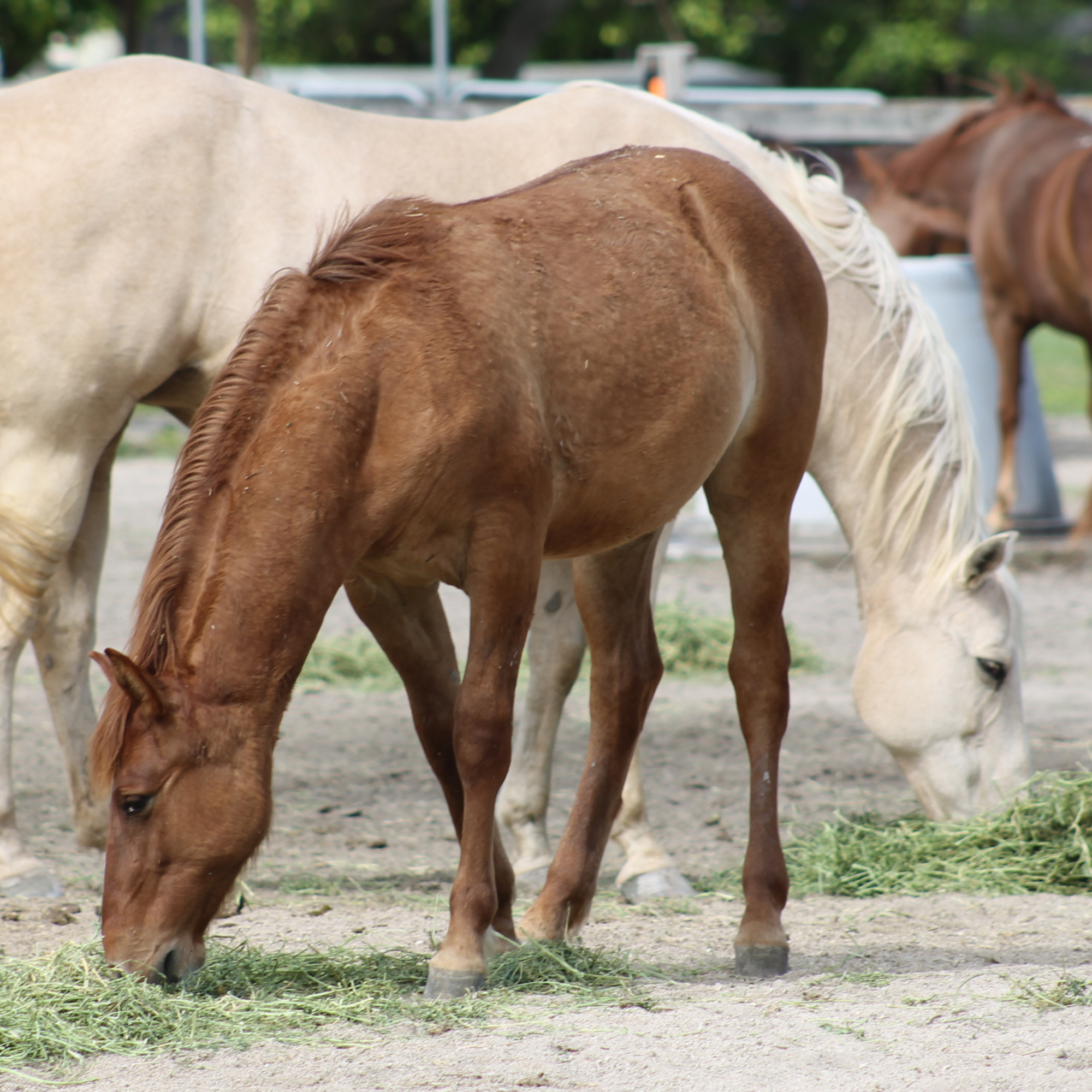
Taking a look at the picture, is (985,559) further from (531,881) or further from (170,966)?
(170,966)

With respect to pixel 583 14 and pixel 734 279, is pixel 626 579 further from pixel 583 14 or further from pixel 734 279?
pixel 583 14

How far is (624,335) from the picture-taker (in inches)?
113

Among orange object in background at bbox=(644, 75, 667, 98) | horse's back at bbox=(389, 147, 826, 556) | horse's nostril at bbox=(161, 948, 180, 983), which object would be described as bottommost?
horse's nostril at bbox=(161, 948, 180, 983)

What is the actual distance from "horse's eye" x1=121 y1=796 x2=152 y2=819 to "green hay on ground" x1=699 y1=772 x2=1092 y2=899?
1.94 metres

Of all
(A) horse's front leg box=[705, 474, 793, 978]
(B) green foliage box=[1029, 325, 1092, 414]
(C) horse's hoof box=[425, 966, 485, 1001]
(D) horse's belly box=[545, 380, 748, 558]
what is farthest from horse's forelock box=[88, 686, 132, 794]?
(B) green foliage box=[1029, 325, 1092, 414]

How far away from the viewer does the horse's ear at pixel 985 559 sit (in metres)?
4.23

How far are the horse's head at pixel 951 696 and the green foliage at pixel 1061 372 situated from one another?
30.0ft

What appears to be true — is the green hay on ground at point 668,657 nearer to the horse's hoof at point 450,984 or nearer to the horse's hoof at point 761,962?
the horse's hoof at point 761,962

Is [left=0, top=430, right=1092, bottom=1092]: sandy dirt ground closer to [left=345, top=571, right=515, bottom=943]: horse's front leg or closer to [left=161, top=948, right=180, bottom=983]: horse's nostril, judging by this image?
[left=161, top=948, right=180, bottom=983]: horse's nostril

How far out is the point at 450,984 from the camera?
2.70m

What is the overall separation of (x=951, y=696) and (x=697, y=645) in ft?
8.40

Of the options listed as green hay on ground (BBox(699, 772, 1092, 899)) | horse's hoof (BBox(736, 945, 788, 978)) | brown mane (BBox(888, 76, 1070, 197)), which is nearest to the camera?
horse's hoof (BBox(736, 945, 788, 978))

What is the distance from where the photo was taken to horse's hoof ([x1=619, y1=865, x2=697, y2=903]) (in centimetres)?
395

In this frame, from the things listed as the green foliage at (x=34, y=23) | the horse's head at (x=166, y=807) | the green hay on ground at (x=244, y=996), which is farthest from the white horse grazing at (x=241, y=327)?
the green foliage at (x=34, y=23)
